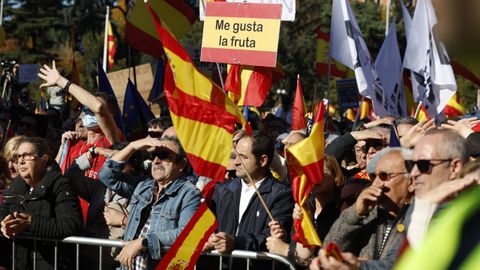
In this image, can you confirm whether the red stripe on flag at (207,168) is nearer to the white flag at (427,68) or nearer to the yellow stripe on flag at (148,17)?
the white flag at (427,68)

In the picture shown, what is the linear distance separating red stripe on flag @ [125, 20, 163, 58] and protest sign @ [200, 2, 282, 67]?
3.13 meters

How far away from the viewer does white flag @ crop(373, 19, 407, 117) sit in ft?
29.7

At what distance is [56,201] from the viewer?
557 cm

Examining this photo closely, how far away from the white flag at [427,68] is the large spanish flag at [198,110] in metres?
4.45

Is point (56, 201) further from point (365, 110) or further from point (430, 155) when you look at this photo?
point (365, 110)

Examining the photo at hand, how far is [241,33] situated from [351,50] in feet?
7.00

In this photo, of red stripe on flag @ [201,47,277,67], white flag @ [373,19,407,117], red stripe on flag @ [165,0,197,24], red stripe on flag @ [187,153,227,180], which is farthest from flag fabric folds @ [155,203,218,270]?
red stripe on flag @ [165,0,197,24]

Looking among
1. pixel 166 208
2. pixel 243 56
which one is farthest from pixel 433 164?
pixel 243 56

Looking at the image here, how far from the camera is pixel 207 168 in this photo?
488 centimetres

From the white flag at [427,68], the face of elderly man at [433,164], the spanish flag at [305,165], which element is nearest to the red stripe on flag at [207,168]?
the spanish flag at [305,165]

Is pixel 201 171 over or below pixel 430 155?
below

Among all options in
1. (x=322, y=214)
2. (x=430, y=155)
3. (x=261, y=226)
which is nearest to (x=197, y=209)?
(x=261, y=226)

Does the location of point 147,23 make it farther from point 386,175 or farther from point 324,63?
point 386,175

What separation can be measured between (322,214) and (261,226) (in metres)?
0.39
